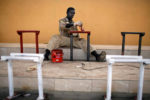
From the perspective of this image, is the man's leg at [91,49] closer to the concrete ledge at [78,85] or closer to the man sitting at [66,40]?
the man sitting at [66,40]

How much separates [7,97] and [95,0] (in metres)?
3.86

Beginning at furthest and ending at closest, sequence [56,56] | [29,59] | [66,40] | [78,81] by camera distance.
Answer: [66,40] < [56,56] < [78,81] < [29,59]

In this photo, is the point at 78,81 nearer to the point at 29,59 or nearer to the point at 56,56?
the point at 29,59

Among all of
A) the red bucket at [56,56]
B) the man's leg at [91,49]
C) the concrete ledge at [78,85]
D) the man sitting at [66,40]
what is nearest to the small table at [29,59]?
the concrete ledge at [78,85]

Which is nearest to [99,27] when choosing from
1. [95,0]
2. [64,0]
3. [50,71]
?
[95,0]

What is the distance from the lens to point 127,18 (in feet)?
16.3

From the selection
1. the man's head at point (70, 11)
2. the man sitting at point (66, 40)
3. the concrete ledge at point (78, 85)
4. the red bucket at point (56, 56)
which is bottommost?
the concrete ledge at point (78, 85)

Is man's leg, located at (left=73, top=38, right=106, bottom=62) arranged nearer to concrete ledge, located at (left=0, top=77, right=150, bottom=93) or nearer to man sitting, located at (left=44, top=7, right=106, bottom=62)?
man sitting, located at (left=44, top=7, right=106, bottom=62)

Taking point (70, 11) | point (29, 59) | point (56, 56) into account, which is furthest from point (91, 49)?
point (29, 59)

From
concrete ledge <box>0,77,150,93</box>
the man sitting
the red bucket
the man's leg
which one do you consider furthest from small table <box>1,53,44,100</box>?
the man's leg

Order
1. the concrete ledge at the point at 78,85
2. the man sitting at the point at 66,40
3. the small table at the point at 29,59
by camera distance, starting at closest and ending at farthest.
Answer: the small table at the point at 29,59, the concrete ledge at the point at 78,85, the man sitting at the point at 66,40

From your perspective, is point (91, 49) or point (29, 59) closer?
point (29, 59)

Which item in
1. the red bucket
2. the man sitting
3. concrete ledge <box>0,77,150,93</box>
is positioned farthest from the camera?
the man sitting

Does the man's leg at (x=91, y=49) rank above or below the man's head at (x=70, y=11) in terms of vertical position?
below
